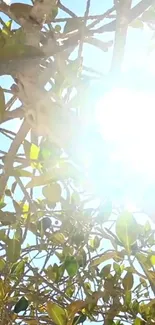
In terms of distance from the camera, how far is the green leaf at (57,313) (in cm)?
86

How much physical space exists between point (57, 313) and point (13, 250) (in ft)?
0.55

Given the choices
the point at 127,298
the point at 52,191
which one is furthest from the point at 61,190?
the point at 127,298

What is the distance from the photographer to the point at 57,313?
87 centimetres

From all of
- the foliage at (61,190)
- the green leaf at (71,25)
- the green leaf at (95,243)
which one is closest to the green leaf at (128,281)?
the foliage at (61,190)

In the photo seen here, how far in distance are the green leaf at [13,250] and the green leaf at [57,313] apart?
0.48 ft

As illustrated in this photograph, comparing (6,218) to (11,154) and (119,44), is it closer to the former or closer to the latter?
(11,154)

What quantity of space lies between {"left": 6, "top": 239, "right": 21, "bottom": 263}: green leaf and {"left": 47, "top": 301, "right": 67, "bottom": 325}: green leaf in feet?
0.48

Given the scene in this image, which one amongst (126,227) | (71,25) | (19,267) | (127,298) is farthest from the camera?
(71,25)

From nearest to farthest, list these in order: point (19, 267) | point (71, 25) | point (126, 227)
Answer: point (126, 227) < point (19, 267) < point (71, 25)

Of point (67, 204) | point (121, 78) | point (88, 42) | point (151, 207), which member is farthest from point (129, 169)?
point (88, 42)

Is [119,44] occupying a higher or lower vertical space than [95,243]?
higher

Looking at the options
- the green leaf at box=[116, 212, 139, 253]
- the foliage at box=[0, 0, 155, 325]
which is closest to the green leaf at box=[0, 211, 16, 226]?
the foliage at box=[0, 0, 155, 325]

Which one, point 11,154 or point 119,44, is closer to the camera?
point 119,44

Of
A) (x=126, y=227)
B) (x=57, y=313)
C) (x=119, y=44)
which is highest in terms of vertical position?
(x=119, y=44)
